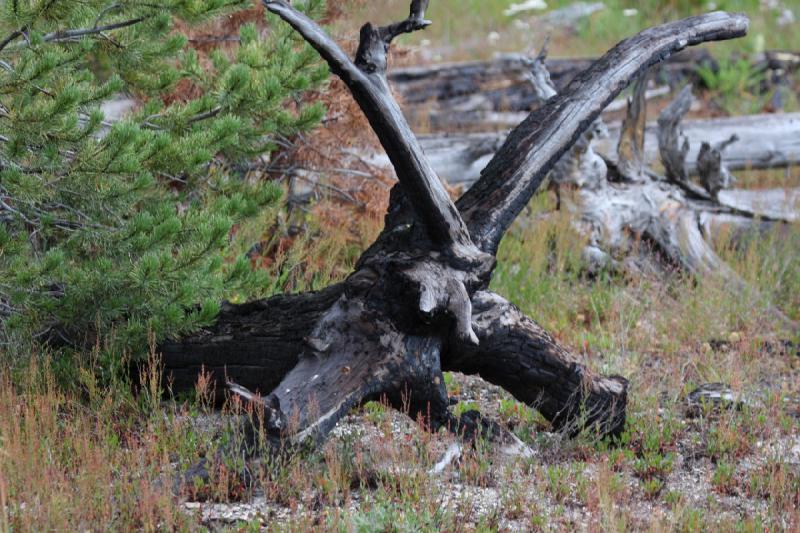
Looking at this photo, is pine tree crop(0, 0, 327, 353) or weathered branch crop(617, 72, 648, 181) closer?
pine tree crop(0, 0, 327, 353)

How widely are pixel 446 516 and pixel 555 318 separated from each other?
3.76 m

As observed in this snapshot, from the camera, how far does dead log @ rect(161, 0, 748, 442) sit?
4.66m

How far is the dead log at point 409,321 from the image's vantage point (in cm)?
466

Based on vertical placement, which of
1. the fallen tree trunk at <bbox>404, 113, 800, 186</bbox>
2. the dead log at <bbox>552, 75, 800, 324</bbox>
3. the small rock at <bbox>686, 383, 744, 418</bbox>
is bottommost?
the small rock at <bbox>686, 383, 744, 418</bbox>

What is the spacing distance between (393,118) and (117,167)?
4.81 ft

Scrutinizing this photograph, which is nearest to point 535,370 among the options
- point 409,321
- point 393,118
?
point 409,321

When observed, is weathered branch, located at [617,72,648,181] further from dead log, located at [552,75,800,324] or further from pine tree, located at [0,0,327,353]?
pine tree, located at [0,0,327,353]

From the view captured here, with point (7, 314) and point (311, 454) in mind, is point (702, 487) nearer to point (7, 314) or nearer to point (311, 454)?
point (311, 454)

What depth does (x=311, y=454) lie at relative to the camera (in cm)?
446

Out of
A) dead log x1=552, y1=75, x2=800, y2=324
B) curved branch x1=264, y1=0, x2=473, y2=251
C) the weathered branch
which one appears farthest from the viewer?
the weathered branch

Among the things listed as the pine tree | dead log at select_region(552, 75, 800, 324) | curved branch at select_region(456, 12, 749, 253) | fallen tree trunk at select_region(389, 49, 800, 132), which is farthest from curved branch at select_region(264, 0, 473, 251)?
fallen tree trunk at select_region(389, 49, 800, 132)

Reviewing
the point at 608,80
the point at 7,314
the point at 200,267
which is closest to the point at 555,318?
the point at 608,80

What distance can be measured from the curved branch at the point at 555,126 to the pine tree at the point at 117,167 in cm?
122

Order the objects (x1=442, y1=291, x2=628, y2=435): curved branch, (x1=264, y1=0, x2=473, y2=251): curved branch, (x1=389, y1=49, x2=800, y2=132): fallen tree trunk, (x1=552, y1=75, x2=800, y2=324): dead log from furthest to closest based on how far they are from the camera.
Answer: (x1=389, y1=49, x2=800, y2=132): fallen tree trunk, (x1=552, y1=75, x2=800, y2=324): dead log, (x1=442, y1=291, x2=628, y2=435): curved branch, (x1=264, y1=0, x2=473, y2=251): curved branch
